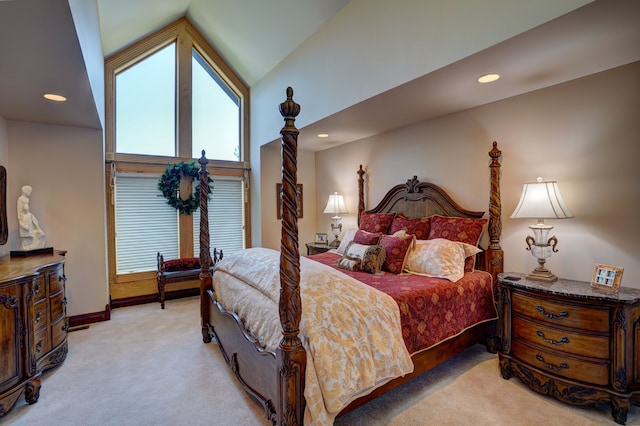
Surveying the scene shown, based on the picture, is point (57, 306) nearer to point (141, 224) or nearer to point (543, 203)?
point (141, 224)

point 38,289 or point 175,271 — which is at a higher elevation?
point 38,289

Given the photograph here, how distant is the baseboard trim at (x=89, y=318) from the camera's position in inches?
144

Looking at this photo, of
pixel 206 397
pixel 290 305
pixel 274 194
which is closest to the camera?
pixel 290 305

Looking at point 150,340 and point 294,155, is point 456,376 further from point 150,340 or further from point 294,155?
point 150,340

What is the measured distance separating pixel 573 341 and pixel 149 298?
5.03 m

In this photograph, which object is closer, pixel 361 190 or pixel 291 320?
pixel 291 320

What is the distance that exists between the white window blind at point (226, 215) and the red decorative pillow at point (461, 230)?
3.38m

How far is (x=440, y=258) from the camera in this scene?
8.98ft

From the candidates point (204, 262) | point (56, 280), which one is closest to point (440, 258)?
point (204, 262)

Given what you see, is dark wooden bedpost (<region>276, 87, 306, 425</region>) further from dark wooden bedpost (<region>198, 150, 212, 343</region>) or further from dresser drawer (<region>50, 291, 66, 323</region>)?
dresser drawer (<region>50, 291, 66, 323</region>)

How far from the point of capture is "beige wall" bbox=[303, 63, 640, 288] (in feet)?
7.50

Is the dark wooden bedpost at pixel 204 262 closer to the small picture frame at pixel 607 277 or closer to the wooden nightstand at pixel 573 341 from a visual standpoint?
the wooden nightstand at pixel 573 341

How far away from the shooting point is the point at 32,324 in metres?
2.38

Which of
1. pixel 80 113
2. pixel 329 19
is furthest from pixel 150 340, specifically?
pixel 329 19
